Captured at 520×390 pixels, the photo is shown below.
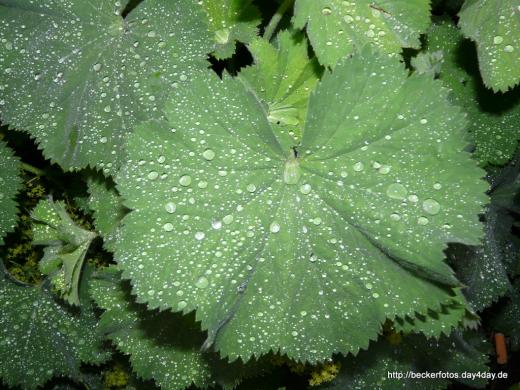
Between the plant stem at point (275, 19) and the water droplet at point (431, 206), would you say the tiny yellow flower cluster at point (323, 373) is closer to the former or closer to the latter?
the water droplet at point (431, 206)

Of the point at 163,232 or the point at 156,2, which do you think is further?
the point at 156,2

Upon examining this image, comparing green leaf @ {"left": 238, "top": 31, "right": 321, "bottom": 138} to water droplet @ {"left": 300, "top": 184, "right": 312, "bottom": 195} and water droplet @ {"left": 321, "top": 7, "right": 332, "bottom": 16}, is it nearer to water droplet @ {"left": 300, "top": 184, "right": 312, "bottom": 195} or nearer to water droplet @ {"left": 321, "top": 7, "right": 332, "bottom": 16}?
water droplet @ {"left": 321, "top": 7, "right": 332, "bottom": 16}

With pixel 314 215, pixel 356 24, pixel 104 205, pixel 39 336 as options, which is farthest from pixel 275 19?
pixel 39 336

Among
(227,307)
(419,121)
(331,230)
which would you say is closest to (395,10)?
(419,121)

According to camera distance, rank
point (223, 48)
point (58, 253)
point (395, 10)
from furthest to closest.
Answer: point (58, 253)
point (223, 48)
point (395, 10)

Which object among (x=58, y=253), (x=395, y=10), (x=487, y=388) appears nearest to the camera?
(x=395, y=10)

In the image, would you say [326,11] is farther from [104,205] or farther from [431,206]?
[104,205]

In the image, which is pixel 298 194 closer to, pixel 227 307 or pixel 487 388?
pixel 227 307
